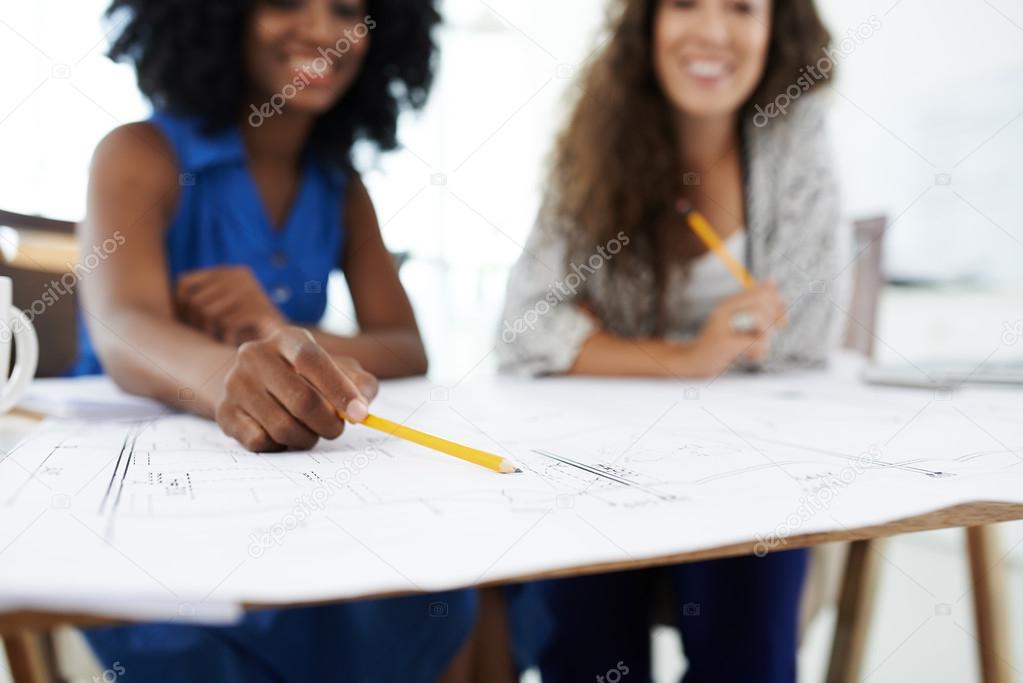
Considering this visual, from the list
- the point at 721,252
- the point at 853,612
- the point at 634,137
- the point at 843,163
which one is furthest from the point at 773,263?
the point at 843,163

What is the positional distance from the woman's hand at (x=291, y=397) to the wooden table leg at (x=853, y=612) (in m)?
0.55

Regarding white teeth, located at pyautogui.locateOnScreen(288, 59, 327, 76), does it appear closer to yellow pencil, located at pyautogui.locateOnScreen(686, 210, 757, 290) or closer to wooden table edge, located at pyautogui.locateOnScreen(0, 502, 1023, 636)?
yellow pencil, located at pyautogui.locateOnScreen(686, 210, 757, 290)

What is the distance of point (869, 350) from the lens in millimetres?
1302

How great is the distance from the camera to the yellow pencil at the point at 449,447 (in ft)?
1.25

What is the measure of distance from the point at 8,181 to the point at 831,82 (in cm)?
116

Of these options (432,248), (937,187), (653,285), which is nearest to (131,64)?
(653,285)

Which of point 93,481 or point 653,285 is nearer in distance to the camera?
point 93,481

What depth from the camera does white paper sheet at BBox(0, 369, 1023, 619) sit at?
0.79ft

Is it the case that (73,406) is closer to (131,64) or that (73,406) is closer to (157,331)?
(157,331)

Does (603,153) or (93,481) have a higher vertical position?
(603,153)

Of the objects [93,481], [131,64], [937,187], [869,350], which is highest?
[937,187]

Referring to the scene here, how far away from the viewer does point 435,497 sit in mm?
330

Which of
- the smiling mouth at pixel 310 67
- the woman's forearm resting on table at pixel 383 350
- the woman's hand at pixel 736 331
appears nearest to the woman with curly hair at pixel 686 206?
the woman's hand at pixel 736 331

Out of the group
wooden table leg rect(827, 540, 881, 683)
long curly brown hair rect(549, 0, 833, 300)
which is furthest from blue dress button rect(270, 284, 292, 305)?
wooden table leg rect(827, 540, 881, 683)
